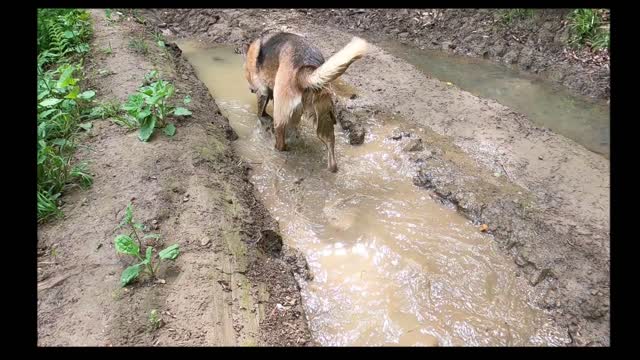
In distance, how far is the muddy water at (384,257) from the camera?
304 centimetres

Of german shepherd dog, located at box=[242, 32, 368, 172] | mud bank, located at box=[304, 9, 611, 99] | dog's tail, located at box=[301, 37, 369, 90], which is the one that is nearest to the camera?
dog's tail, located at box=[301, 37, 369, 90]

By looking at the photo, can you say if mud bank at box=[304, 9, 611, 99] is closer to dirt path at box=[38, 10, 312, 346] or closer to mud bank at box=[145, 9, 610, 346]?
mud bank at box=[145, 9, 610, 346]

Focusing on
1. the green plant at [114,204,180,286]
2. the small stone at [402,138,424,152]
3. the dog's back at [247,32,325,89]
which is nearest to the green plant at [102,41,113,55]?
the dog's back at [247,32,325,89]

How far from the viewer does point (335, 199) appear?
14.0ft

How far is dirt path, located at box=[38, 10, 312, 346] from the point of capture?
104 inches

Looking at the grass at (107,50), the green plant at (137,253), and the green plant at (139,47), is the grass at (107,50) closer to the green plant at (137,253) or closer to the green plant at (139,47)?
the green plant at (139,47)

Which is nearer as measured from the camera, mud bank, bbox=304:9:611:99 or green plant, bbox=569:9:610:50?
mud bank, bbox=304:9:611:99

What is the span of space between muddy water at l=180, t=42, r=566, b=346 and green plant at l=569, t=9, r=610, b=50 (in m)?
4.10

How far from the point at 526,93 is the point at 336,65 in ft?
13.1

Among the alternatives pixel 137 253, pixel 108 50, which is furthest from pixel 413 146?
pixel 108 50

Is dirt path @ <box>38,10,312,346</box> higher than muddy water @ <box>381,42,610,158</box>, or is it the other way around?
muddy water @ <box>381,42,610,158</box>

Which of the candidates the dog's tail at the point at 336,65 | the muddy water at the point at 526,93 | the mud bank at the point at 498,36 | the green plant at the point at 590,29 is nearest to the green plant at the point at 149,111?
the dog's tail at the point at 336,65

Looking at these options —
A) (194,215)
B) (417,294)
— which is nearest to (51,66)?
(194,215)

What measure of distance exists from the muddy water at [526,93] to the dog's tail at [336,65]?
3267 mm
